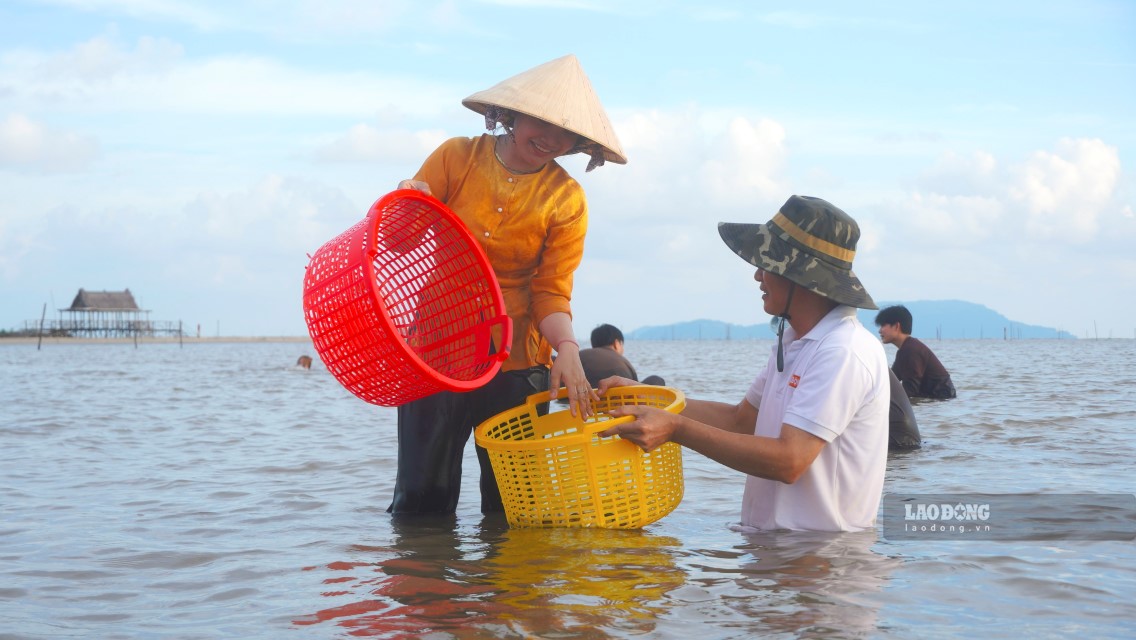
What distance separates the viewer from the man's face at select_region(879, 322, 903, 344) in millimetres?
11695

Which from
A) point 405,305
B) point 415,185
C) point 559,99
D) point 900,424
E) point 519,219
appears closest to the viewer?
point 559,99

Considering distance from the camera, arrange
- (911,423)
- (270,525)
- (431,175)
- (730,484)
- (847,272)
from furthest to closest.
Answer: (911,423), (730,484), (270,525), (431,175), (847,272)

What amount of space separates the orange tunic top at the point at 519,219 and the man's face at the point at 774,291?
2.87ft

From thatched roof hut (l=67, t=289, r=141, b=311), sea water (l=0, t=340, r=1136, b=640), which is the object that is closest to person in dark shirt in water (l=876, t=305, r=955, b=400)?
sea water (l=0, t=340, r=1136, b=640)

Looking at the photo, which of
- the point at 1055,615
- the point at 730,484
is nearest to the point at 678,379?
the point at 730,484

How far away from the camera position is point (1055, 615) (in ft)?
10.9

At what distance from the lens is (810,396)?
3.48 meters

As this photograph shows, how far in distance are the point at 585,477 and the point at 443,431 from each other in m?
0.86

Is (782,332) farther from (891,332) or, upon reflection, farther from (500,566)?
(891,332)

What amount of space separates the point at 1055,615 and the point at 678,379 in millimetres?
18836

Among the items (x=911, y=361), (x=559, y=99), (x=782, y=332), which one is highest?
(x=559, y=99)

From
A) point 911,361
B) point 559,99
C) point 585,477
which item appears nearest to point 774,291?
point 585,477

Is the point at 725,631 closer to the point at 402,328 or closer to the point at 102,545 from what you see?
the point at 402,328

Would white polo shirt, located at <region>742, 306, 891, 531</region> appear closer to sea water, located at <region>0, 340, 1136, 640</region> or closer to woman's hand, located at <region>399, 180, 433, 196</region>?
sea water, located at <region>0, 340, 1136, 640</region>
